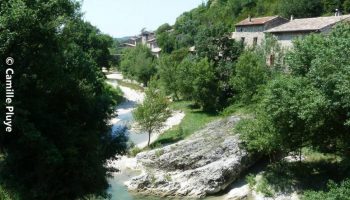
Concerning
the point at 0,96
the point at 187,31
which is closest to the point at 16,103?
the point at 0,96

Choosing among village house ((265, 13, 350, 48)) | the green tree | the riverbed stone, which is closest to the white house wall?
village house ((265, 13, 350, 48))

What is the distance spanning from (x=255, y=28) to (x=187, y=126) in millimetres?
24630

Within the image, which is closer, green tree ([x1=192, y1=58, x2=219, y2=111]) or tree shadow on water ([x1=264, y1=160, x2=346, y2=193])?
tree shadow on water ([x1=264, y1=160, x2=346, y2=193])

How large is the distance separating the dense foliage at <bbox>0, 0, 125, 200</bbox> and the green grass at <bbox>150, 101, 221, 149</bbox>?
64.9ft

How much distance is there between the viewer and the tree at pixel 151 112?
40.8 m

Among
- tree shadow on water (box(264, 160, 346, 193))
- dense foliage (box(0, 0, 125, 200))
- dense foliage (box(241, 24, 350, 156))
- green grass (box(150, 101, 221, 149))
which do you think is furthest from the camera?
green grass (box(150, 101, 221, 149))

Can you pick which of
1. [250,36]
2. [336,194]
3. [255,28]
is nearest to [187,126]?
[255,28]

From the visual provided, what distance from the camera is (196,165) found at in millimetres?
33094

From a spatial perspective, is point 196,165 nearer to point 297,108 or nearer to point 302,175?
point 302,175

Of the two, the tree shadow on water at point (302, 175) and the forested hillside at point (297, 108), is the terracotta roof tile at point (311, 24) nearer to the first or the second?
the forested hillside at point (297, 108)

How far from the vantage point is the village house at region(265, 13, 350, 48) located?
153 feet

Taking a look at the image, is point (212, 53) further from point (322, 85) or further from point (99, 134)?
point (99, 134)

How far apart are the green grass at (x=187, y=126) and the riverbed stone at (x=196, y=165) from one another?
410cm

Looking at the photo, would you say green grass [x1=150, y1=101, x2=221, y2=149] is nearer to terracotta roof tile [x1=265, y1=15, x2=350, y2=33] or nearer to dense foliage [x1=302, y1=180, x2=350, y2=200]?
terracotta roof tile [x1=265, y1=15, x2=350, y2=33]
